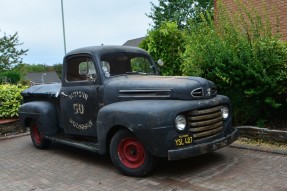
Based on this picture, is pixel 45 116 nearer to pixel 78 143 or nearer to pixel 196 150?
pixel 78 143

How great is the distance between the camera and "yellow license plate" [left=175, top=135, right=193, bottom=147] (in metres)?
5.00

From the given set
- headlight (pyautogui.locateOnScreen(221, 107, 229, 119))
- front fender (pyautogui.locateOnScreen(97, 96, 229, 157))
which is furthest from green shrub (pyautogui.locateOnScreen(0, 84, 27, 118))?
headlight (pyautogui.locateOnScreen(221, 107, 229, 119))

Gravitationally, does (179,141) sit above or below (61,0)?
below

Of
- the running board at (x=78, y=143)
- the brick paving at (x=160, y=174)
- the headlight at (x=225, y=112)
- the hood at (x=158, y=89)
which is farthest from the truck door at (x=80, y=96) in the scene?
the headlight at (x=225, y=112)

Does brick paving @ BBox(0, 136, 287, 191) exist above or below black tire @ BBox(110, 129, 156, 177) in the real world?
below

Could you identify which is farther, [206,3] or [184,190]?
[206,3]

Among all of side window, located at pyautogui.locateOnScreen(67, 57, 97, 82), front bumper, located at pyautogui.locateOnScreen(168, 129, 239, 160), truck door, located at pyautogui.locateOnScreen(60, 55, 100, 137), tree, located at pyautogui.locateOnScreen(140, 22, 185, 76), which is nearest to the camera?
front bumper, located at pyautogui.locateOnScreen(168, 129, 239, 160)

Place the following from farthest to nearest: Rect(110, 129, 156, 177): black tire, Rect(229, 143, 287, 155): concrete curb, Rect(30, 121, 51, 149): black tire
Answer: Rect(30, 121, 51, 149): black tire
Rect(229, 143, 287, 155): concrete curb
Rect(110, 129, 156, 177): black tire

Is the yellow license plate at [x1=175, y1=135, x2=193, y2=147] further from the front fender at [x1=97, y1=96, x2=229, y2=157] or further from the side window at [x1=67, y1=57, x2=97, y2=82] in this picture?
the side window at [x1=67, y1=57, x2=97, y2=82]

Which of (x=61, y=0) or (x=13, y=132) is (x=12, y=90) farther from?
(x=61, y=0)

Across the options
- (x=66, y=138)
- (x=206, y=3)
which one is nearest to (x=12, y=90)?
(x=66, y=138)

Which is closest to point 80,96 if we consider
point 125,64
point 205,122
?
point 125,64

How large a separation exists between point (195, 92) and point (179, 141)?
2.76ft

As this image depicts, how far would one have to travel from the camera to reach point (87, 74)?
6.44 meters
